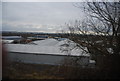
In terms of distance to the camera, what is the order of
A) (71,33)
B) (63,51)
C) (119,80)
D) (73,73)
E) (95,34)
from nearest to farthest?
(119,80)
(73,73)
(95,34)
(71,33)
(63,51)

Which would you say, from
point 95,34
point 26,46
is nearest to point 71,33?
point 95,34

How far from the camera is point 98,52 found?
2.57 metres

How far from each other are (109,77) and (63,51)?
1.42 metres

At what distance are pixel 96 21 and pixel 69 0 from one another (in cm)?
76

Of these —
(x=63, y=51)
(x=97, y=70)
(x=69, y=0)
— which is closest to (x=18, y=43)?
(x=63, y=51)

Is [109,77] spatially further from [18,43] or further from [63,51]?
[18,43]

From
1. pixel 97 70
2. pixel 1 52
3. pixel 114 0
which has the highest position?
pixel 114 0

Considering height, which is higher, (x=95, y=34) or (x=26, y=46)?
(x=95, y=34)

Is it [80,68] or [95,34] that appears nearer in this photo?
[80,68]

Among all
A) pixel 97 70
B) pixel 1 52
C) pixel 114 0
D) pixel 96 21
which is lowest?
pixel 97 70

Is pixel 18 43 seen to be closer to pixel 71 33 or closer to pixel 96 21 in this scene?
pixel 71 33

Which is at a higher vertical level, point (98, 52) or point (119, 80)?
point (98, 52)

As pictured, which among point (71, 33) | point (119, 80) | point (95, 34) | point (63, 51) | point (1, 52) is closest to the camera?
point (1, 52)

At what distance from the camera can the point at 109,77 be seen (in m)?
2.30
